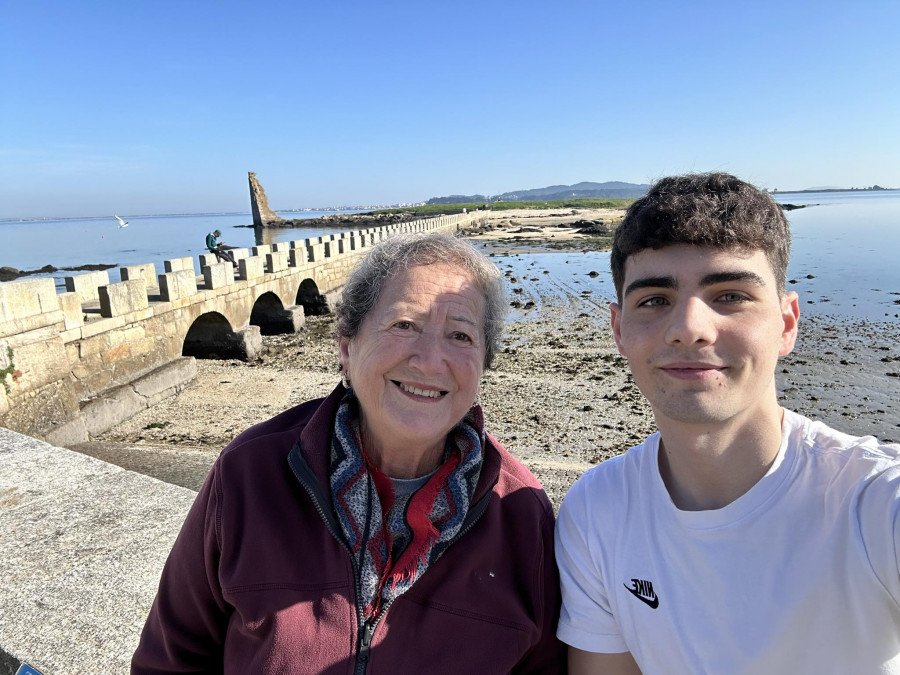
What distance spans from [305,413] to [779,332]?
1526 millimetres

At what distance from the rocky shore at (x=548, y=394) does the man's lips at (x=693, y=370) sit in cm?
351

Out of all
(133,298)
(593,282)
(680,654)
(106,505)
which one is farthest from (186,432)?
(593,282)

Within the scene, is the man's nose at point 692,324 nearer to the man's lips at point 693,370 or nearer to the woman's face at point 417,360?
the man's lips at point 693,370

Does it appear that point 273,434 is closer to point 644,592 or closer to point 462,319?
point 462,319

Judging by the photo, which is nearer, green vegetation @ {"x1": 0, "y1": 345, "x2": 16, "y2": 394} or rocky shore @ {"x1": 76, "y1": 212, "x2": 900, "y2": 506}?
green vegetation @ {"x1": 0, "y1": 345, "x2": 16, "y2": 394}

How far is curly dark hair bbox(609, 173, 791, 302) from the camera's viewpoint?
60.9 inches

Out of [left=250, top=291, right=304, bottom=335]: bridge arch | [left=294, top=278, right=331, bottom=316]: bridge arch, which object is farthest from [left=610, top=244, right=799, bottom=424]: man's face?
[left=294, top=278, right=331, bottom=316]: bridge arch

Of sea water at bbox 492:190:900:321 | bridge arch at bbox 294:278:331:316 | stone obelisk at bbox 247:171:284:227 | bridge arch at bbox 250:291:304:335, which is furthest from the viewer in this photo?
stone obelisk at bbox 247:171:284:227

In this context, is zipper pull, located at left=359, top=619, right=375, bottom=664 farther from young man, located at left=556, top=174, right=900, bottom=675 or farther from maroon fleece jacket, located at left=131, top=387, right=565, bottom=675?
young man, located at left=556, top=174, right=900, bottom=675

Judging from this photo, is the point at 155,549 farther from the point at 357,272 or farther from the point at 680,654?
the point at 680,654

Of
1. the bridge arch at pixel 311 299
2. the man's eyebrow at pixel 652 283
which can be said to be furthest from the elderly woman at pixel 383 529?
the bridge arch at pixel 311 299

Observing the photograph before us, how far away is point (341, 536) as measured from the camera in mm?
1652

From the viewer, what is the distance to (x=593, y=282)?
20516mm

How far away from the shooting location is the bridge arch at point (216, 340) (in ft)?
38.6
